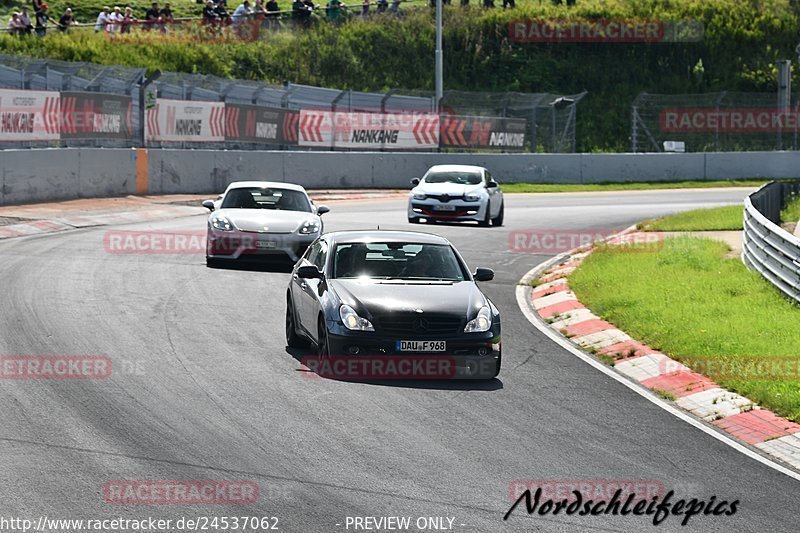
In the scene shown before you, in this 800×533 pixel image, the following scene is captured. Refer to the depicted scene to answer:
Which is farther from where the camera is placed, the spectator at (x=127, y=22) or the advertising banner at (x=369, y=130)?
the spectator at (x=127, y=22)

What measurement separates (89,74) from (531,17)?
118 ft

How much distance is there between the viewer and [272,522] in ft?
24.1

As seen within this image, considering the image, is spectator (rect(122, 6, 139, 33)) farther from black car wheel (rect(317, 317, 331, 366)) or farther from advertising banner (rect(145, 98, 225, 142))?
black car wheel (rect(317, 317, 331, 366))

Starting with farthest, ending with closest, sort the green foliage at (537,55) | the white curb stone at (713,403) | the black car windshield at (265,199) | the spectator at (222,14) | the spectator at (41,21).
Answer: the green foliage at (537,55)
the spectator at (222,14)
the spectator at (41,21)
the black car windshield at (265,199)
the white curb stone at (713,403)

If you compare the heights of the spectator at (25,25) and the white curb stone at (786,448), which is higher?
the spectator at (25,25)

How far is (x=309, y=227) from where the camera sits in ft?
65.5

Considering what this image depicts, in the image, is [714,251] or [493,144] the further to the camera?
[493,144]

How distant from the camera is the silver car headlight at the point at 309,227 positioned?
781 inches

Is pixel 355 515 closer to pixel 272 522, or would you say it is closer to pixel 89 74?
pixel 272 522

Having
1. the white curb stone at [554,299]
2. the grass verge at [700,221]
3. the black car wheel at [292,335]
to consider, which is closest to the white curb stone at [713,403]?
the black car wheel at [292,335]

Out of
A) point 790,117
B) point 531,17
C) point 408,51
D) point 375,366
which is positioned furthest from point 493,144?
point 375,366

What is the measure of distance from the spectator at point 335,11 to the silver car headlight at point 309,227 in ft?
141

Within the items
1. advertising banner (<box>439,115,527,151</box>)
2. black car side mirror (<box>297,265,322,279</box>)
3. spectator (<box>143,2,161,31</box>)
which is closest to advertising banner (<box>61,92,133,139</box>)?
advertising banner (<box>439,115,527,151</box>)

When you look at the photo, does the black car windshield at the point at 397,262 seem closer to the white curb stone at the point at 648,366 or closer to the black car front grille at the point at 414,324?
the black car front grille at the point at 414,324
